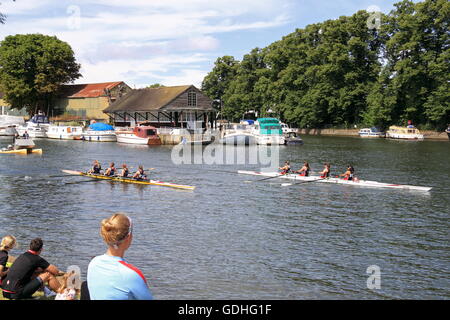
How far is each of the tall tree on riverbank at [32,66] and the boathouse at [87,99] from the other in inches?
149

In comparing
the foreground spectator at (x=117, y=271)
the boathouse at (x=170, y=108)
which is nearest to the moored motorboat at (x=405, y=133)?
the boathouse at (x=170, y=108)

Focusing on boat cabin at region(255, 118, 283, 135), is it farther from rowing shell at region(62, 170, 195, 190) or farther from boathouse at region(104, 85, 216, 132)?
rowing shell at region(62, 170, 195, 190)

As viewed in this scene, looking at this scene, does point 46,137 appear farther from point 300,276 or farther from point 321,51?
point 300,276

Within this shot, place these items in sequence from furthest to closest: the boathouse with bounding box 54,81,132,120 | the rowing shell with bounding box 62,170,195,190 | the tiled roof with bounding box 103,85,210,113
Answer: the boathouse with bounding box 54,81,132,120 < the tiled roof with bounding box 103,85,210,113 < the rowing shell with bounding box 62,170,195,190

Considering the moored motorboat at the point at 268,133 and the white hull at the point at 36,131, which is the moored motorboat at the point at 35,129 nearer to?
the white hull at the point at 36,131

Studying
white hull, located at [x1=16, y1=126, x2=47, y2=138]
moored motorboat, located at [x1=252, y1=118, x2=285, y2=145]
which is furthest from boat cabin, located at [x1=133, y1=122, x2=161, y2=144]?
white hull, located at [x1=16, y1=126, x2=47, y2=138]

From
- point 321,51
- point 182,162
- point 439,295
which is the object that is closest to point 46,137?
point 182,162

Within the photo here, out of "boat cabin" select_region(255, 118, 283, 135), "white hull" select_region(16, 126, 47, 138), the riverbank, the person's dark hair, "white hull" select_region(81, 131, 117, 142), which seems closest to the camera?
the person's dark hair

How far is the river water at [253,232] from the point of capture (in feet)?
46.8

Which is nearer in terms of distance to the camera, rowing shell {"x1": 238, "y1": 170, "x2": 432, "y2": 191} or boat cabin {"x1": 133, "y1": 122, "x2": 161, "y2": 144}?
rowing shell {"x1": 238, "y1": 170, "x2": 432, "y2": 191}

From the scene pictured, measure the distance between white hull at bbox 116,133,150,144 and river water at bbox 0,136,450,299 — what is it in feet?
119

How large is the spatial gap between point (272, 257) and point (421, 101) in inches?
3227

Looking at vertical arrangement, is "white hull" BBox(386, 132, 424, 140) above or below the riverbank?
below

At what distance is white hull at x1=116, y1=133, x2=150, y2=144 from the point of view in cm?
7312
